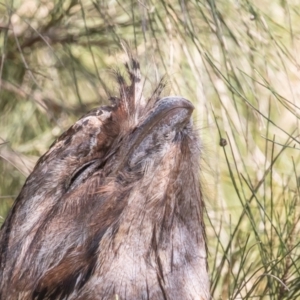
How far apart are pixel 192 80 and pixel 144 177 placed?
993 mm

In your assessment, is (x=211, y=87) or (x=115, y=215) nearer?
(x=115, y=215)

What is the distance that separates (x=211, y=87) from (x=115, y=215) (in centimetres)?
89

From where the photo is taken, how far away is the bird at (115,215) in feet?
7.16

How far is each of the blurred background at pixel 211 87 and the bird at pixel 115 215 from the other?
0.69 feet

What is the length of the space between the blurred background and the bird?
210mm

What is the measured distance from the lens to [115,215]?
2.21 metres

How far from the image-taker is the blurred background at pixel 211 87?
274cm

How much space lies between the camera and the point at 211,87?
9.82 feet

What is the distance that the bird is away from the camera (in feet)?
7.16

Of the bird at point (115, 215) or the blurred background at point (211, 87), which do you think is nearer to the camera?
the bird at point (115, 215)

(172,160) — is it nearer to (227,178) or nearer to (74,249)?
(74,249)

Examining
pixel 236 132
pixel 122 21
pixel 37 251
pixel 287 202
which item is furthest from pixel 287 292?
pixel 122 21

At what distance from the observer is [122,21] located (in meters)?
3.20

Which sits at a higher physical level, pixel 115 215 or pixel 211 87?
pixel 211 87
